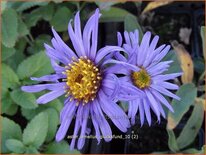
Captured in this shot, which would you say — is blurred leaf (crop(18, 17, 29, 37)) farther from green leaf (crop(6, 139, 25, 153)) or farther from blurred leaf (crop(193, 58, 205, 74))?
blurred leaf (crop(193, 58, 205, 74))

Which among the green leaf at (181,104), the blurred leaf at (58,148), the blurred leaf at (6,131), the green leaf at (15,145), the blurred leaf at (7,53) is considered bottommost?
the blurred leaf at (58,148)

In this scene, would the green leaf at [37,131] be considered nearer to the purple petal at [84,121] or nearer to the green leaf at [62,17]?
the green leaf at [62,17]

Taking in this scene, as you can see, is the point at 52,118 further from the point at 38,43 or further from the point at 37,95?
the point at 38,43

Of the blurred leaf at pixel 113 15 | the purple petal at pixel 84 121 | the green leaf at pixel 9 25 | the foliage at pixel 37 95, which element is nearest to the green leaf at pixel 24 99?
the foliage at pixel 37 95

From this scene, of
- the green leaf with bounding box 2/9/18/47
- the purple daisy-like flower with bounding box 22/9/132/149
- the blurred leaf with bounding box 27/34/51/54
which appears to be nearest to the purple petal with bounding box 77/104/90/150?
the purple daisy-like flower with bounding box 22/9/132/149

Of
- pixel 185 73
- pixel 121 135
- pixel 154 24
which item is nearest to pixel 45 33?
pixel 154 24
